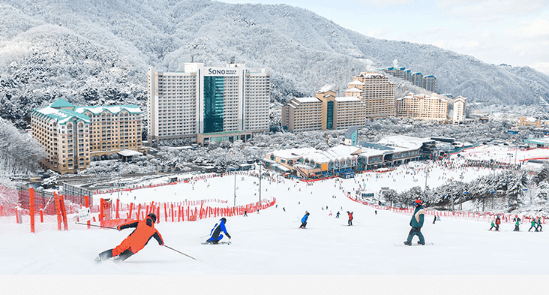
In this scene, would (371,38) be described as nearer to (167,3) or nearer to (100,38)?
(167,3)

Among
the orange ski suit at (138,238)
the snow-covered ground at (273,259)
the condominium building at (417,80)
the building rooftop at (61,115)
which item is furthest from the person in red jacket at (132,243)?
the condominium building at (417,80)

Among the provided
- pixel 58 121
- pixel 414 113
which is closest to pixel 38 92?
pixel 58 121

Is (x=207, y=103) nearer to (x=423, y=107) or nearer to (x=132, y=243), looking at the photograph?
(x=423, y=107)

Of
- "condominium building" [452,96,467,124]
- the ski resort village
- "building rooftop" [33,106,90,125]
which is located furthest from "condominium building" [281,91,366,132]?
"building rooftop" [33,106,90,125]

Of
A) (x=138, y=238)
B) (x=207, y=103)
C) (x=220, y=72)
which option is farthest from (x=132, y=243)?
(x=220, y=72)

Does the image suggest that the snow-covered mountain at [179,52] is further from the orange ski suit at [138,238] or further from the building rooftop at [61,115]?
the orange ski suit at [138,238]
